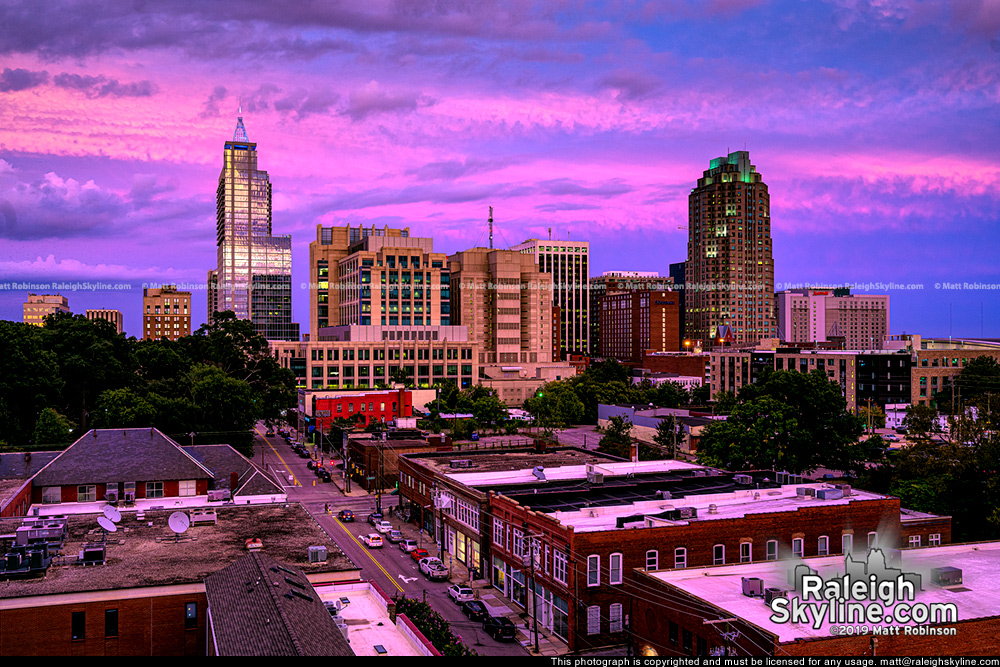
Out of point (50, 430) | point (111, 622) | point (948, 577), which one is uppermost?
point (50, 430)

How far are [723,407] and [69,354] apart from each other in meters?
87.7

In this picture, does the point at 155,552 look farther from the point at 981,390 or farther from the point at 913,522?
the point at 981,390

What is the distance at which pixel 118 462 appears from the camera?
54.9m

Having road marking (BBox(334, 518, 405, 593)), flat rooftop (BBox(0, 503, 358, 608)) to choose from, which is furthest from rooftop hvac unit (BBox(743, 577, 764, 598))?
road marking (BBox(334, 518, 405, 593))

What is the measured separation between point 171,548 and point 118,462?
20215 mm

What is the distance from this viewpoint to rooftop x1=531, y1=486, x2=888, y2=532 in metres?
43.3

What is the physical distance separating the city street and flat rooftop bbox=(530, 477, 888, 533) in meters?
7.33

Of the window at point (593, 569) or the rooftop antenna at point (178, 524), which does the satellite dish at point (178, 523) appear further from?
the window at point (593, 569)

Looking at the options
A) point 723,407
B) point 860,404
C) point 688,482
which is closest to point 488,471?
point 688,482

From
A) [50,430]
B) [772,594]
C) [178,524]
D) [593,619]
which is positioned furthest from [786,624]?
[50,430]

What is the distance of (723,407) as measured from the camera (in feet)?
374

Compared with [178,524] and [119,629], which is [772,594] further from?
[178,524]

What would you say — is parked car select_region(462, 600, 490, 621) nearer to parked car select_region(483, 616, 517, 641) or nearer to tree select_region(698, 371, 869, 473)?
parked car select_region(483, 616, 517, 641)

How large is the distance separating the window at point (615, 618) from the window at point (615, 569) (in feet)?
4.14
